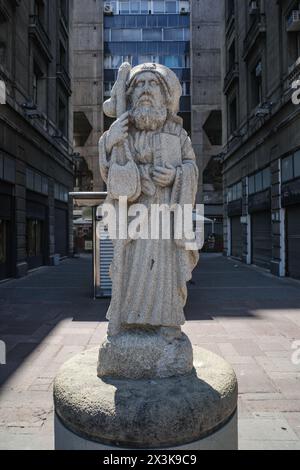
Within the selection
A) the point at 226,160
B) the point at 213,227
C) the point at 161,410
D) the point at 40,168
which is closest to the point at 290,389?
the point at 161,410

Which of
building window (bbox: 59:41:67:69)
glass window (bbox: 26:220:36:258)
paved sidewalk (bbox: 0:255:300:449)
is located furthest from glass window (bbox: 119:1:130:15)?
paved sidewalk (bbox: 0:255:300:449)

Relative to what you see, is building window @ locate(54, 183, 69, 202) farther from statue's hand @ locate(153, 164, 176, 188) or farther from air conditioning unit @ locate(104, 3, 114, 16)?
air conditioning unit @ locate(104, 3, 114, 16)

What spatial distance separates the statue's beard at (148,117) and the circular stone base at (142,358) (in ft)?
4.96

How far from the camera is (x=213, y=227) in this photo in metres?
33.2

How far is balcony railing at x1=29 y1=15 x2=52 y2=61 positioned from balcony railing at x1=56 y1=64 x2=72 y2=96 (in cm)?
193

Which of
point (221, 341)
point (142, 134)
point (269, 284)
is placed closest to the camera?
point (142, 134)

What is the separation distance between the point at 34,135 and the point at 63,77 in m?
7.45

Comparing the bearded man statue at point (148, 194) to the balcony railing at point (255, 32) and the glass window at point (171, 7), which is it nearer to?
the balcony railing at point (255, 32)

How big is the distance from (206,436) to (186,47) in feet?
128

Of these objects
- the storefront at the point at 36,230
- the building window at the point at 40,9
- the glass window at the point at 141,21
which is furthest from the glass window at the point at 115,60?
the storefront at the point at 36,230

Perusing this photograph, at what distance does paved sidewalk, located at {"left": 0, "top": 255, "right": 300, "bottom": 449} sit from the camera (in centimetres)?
362

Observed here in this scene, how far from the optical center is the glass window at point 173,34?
3628 centimetres

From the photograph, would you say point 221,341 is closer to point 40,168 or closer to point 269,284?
point 269,284

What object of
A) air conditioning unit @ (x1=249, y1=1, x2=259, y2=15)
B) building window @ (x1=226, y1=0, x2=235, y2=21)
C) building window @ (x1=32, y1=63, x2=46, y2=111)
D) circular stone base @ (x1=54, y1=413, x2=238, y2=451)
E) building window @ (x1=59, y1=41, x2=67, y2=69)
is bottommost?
circular stone base @ (x1=54, y1=413, x2=238, y2=451)
